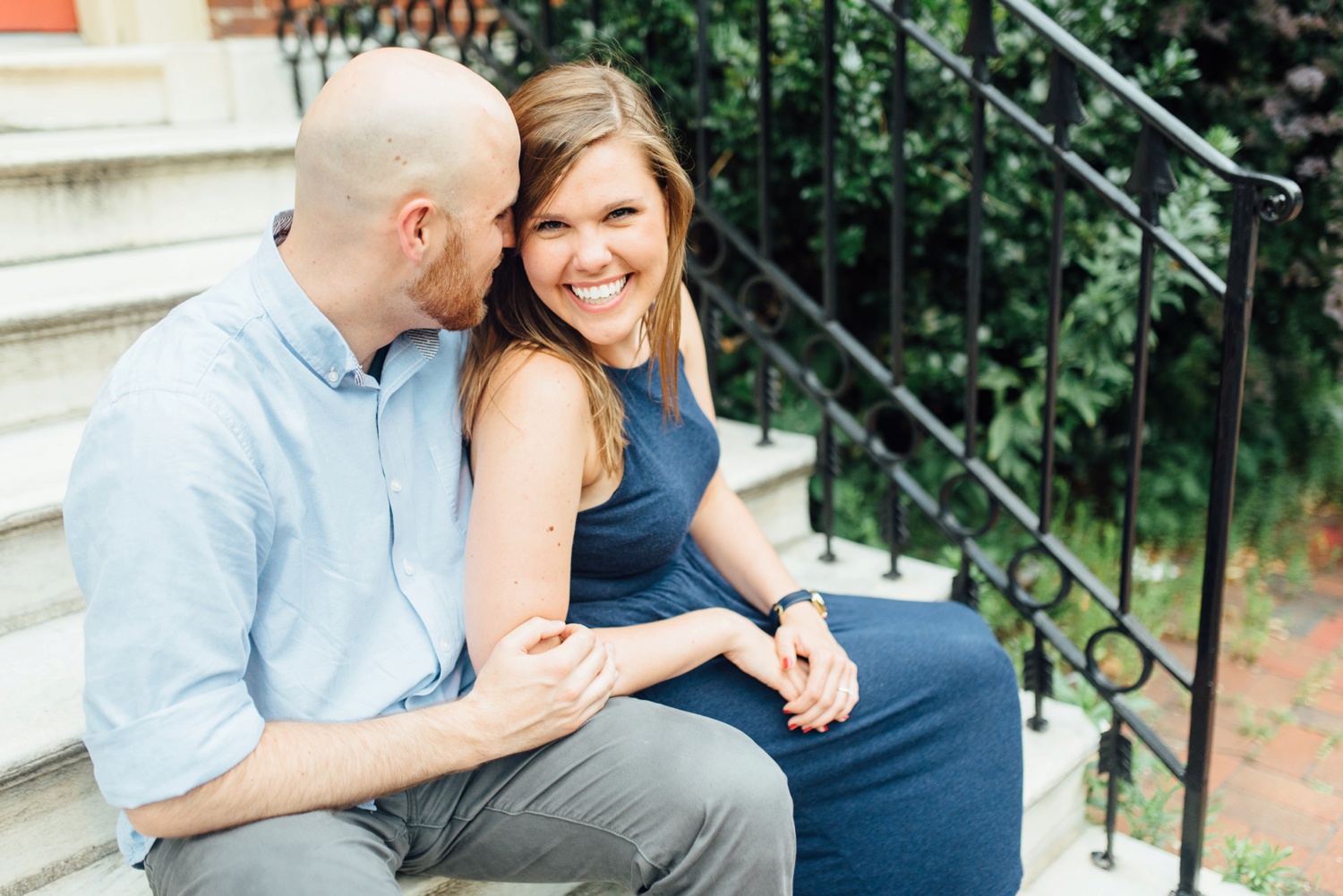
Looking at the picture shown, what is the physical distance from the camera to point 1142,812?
7.43 ft

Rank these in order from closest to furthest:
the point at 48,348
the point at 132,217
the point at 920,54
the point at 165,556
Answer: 1. the point at 165,556
2. the point at 48,348
3. the point at 132,217
4. the point at 920,54

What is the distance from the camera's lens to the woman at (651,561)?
4.81ft

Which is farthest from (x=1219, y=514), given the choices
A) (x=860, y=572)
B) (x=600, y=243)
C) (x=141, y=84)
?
(x=141, y=84)

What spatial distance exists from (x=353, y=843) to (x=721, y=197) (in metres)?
2.20

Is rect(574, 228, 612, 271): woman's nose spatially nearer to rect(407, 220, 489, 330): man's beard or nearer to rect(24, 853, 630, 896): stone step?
rect(407, 220, 489, 330): man's beard

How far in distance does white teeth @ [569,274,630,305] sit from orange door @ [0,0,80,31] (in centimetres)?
242

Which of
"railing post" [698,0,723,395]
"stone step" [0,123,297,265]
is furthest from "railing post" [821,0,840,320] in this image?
"stone step" [0,123,297,265]

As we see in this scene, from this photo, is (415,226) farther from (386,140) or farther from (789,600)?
(789,600)

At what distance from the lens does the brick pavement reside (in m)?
2.28

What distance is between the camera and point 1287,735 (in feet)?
8.64

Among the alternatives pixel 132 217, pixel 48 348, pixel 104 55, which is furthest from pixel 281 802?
pixel 104 55

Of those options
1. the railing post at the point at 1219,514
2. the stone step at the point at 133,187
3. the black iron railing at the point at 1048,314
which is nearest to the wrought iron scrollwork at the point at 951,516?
the black iron railing at the point at 1048,314

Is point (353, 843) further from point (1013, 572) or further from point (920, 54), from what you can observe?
point (920, 54)

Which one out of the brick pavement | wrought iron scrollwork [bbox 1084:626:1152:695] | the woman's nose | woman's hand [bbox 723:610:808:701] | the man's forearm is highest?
the woman's nose
